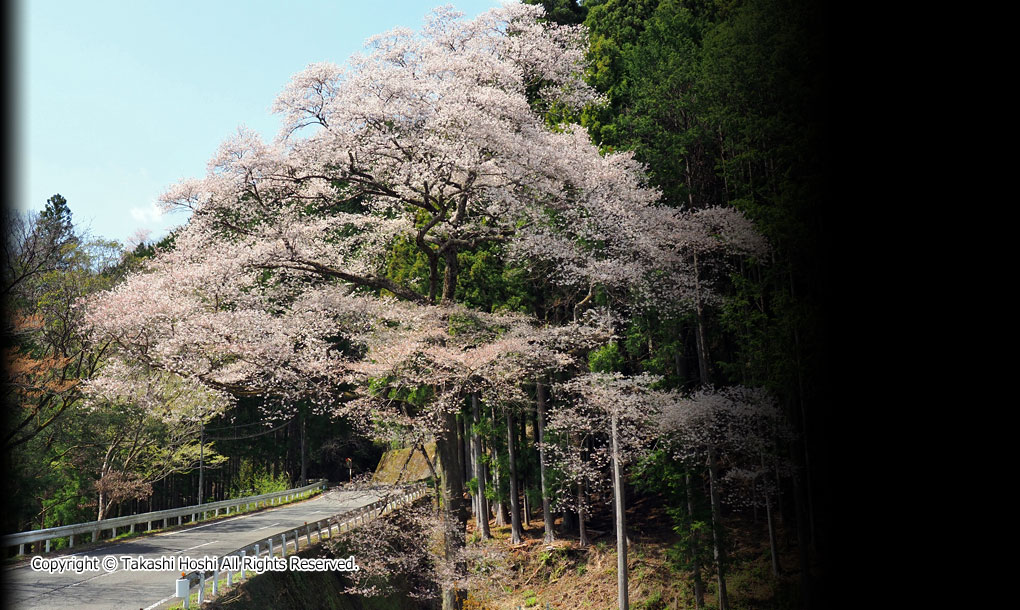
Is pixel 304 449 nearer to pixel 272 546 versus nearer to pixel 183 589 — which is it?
pixel 272 546

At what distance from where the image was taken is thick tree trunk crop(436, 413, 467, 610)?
11.7 meters

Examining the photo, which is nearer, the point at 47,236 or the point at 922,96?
the point at 922,96

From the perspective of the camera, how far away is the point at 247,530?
1573cm

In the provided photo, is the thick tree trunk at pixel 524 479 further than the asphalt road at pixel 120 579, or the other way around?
the thick tree trunk at pixel 524 479

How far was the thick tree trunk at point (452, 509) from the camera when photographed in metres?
11.7

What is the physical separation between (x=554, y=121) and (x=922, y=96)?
39.9ft

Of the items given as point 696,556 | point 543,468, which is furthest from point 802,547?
point 543,468

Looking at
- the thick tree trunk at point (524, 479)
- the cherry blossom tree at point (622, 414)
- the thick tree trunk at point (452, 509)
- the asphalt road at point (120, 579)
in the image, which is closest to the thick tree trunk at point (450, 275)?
the thick tree trunk at point (452, 509)

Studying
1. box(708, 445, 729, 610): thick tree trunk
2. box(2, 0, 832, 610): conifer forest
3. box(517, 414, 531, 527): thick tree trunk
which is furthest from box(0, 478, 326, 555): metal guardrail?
box(708, 445, 729, 610): thick tree trunk

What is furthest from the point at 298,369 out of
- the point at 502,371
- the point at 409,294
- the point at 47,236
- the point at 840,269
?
the point at 840,269

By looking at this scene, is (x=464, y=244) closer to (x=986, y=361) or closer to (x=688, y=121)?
(x=688, y=121)

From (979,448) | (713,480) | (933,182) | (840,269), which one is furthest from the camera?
(713,480)

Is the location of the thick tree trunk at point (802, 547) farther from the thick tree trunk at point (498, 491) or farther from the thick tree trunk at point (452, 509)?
the thick tree trunk at point (498, 491)

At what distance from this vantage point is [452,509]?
39.8 ft
